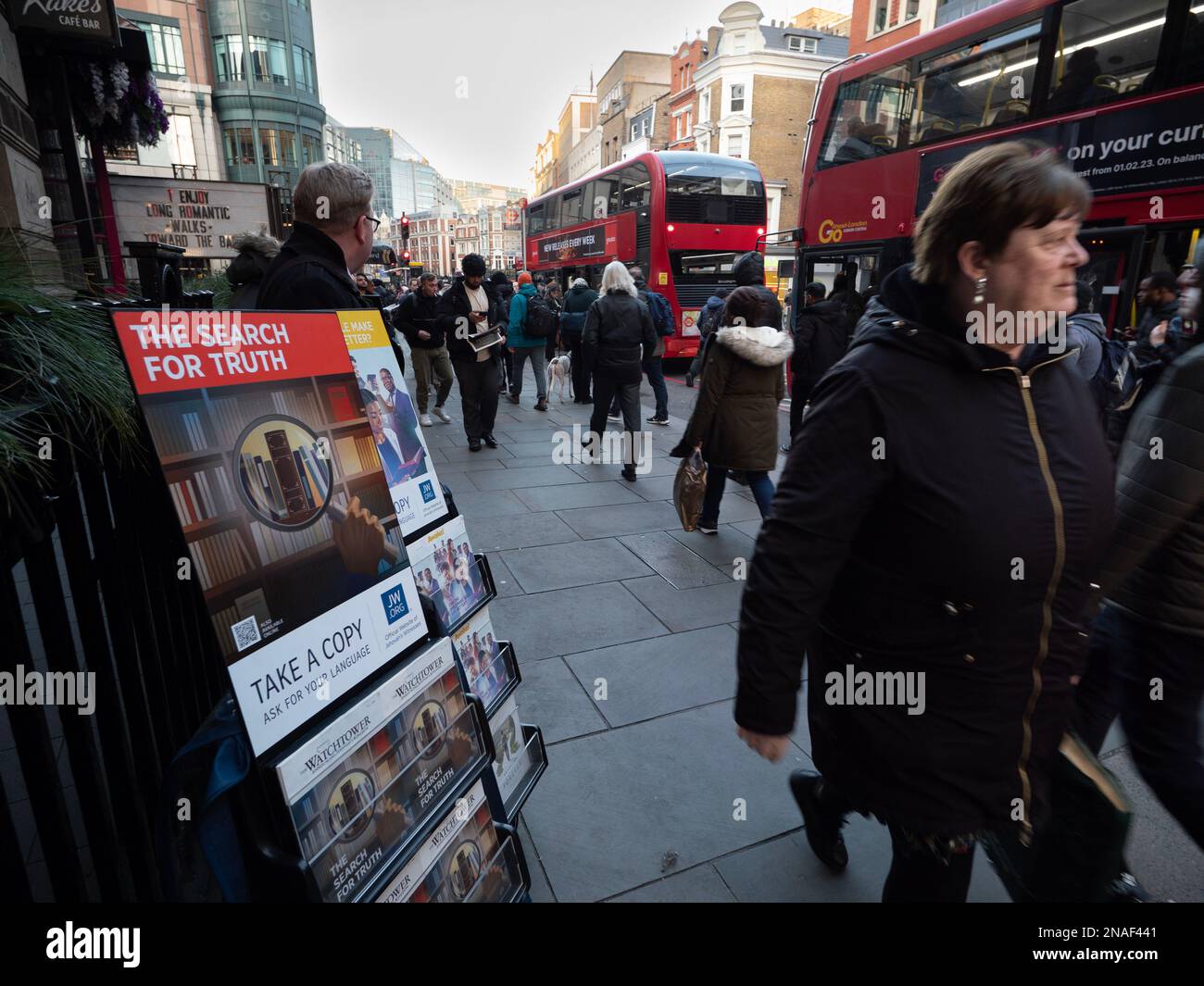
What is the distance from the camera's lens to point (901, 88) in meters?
8.84

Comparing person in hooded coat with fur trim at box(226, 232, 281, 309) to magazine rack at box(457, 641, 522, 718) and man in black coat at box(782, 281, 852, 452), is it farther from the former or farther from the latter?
man in black coat at box(782, 281, 852, 452)

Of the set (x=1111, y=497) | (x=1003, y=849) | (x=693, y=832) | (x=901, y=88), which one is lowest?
(x=693, y=832)

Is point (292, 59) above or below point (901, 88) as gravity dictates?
above

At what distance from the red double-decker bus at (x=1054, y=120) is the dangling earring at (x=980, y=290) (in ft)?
12.2

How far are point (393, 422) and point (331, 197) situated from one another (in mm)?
1135

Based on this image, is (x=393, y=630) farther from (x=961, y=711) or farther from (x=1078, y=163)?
(x=1078, y=163)

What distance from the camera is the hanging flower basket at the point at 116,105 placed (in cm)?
749

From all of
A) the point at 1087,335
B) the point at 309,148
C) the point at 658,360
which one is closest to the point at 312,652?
the point at 1087,335

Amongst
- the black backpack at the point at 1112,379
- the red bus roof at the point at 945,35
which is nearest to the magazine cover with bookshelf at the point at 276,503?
the black backpack at the point at 1112,379

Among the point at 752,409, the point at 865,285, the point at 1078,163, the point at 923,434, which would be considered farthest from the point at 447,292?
the point at 923,434

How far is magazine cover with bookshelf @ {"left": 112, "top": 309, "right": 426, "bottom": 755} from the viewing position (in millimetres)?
1257

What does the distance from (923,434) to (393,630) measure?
51.2 inches

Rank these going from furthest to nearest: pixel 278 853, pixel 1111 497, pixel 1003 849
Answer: pixel 1003 849
pixel 1111 497
pixel 278 853

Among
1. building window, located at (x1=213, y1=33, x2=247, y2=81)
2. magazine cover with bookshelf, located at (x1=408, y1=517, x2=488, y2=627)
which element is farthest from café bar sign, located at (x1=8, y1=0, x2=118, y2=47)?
building window, located at (x1=213, y1=33, x2=247, y2=81)
